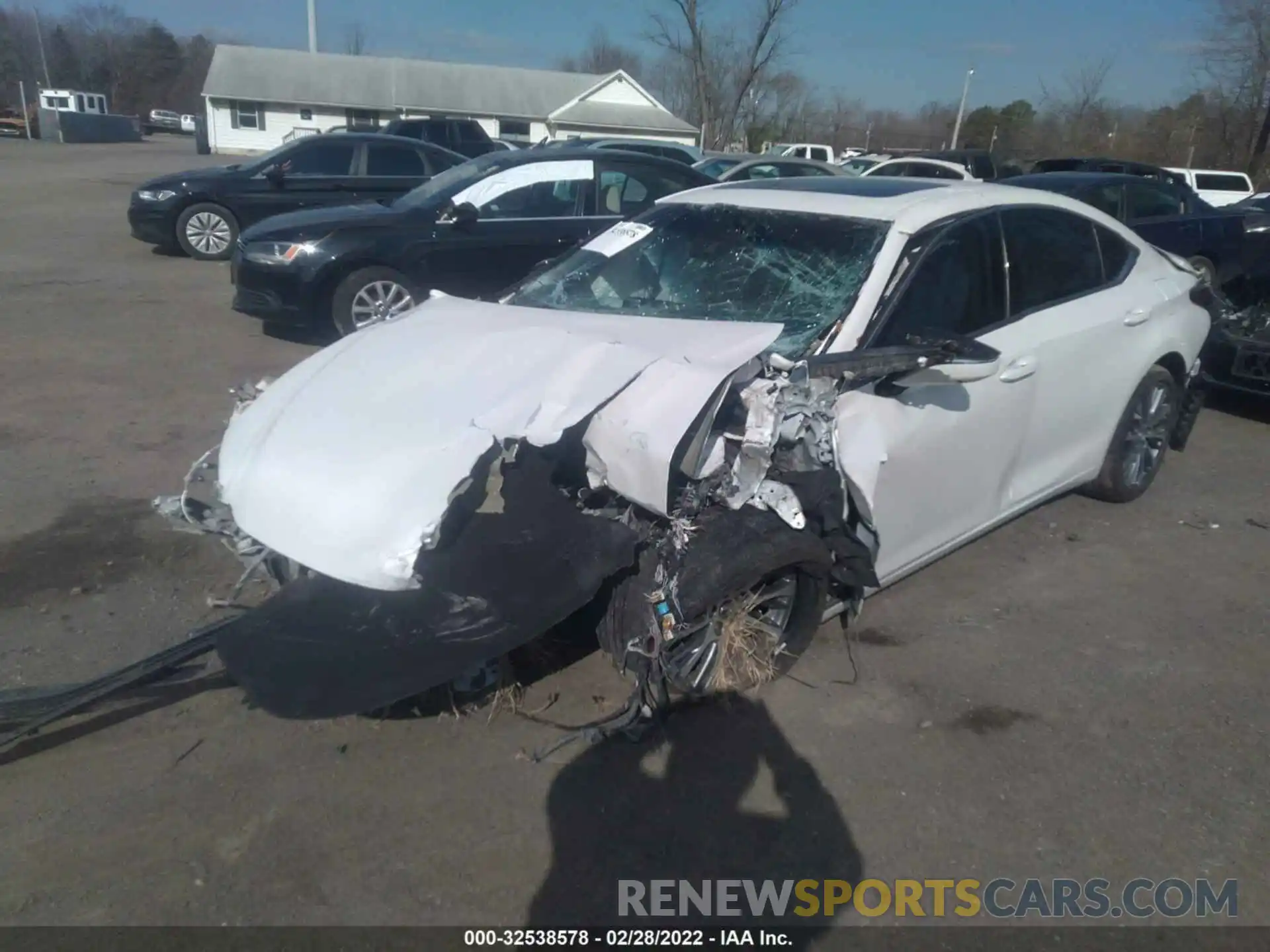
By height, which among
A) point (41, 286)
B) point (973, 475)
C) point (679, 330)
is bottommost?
point (41, 286)

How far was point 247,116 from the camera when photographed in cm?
4809

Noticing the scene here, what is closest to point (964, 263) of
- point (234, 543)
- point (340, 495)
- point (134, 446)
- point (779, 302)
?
point (779, 302)

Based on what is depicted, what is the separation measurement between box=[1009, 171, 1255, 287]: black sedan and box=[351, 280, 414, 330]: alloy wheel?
6.11 m

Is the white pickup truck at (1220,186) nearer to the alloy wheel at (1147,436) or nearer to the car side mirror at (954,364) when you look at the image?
the alloy wheel at (1147,436)

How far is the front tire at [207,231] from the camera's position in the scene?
1232 cm

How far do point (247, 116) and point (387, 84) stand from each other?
705 cm

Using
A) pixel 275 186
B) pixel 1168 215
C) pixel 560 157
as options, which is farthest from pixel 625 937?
pixel 275 186

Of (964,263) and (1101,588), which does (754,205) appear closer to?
(964,263)

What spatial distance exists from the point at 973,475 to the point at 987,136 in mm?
46519

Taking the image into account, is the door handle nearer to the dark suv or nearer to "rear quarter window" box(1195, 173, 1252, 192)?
the dark suv

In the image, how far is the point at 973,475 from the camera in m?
3.94

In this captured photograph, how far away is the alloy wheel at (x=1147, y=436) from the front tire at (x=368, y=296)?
5382 mm

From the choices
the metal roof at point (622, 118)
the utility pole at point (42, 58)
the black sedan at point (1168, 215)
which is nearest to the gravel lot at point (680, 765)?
the black sedan at point (1168, 215)

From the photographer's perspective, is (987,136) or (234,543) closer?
(234,543)
